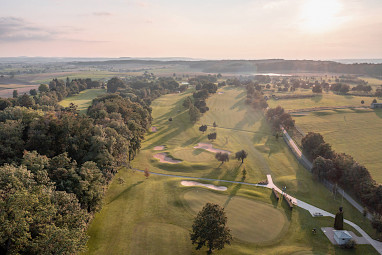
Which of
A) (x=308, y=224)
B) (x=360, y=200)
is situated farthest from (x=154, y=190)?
(x=360, y=200)

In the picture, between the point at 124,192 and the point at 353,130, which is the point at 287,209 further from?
the point at 353,130

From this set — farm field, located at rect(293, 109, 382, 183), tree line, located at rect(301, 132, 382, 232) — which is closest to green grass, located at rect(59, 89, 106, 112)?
tree line, located at rect(301, 132, 382, 232)

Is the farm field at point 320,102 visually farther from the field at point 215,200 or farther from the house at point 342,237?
the house at point 342,237

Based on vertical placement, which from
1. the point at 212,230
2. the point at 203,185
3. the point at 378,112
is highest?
the point at 378,112

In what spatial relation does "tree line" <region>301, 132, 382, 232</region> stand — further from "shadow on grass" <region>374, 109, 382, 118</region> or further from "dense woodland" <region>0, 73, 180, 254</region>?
"shadow on grass" <region>374, 109, 382, 118</region>

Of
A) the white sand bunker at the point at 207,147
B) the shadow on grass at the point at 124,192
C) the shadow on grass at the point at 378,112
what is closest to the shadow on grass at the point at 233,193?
the shadow on grass at the point at 124,192

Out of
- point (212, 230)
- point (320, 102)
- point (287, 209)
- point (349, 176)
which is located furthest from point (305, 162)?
point (320, 102)
